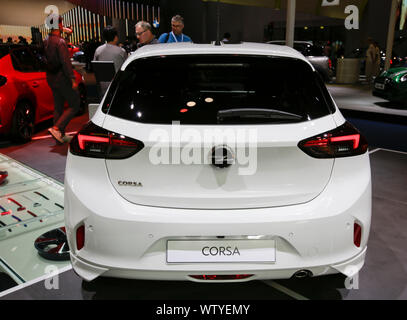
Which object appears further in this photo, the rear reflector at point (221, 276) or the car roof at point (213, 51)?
the car roof at point (213, 51)

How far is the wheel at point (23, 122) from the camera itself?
616 cm

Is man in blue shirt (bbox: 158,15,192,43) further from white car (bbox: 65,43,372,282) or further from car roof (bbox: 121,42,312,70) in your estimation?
white car (bbox: 65,43,372,282)

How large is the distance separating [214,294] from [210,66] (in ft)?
4.50

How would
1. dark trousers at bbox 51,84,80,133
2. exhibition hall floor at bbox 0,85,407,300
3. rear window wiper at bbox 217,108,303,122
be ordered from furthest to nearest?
dark trousers at bbox 51,84,80,133 < exhibition hall floor at bbox 0,85,407,300 < rear window wiper at bbox 217,108,303,122

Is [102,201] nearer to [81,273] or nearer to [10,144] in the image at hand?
[81,273]

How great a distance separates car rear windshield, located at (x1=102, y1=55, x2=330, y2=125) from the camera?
197 cm

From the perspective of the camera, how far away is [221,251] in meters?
1.84

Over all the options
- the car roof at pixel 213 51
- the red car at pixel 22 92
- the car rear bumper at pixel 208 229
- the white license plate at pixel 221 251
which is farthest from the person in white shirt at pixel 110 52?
the white license plate at pixel 221 251

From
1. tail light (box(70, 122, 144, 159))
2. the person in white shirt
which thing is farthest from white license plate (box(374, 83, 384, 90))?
tail light (box(70, 122, 144, 159))

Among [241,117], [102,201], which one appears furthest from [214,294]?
[241,117]

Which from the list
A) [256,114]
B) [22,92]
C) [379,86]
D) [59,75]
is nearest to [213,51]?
[256,114]

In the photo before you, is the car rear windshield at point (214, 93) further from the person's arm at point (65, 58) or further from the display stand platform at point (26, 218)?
the person's arm at point (65, 58)

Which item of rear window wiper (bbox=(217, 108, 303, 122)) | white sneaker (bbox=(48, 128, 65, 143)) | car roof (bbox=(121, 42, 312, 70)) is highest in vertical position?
car roof (bbox=(121, 42, 312, 70))

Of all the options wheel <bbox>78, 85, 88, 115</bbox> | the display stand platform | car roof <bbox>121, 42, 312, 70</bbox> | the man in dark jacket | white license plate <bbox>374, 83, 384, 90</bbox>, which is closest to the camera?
car roof <bbox>121, 42, 312, 70</bbox>
